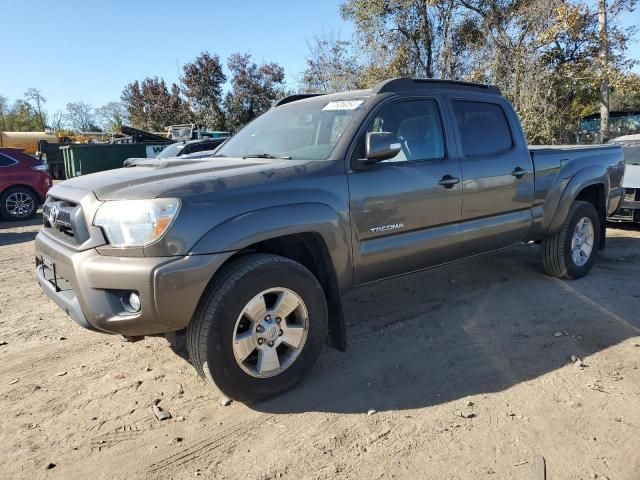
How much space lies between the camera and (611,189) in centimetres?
554

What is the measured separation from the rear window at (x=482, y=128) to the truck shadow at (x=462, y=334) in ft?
4.68

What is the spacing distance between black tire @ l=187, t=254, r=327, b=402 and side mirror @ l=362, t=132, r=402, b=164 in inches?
35.1

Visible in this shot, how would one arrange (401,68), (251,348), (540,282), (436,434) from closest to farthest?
(436,434), (251,348), (540,282), (401,68)

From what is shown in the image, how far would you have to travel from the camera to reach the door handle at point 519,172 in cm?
440

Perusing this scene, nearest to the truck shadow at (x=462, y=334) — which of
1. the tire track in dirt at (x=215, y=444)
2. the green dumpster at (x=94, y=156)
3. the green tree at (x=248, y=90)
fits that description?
the tire track in dirt at (x=215, y=444)

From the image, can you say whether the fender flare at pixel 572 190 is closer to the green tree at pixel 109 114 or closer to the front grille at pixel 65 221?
the front grille at pixel 65 221

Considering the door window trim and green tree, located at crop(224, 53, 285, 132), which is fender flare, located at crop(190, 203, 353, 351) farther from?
green tree, located at crop(224, 53, 285, 132)

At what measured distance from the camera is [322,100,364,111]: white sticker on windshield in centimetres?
359

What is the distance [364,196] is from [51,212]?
2.10 meters

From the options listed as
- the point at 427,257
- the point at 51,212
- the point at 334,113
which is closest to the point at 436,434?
A: the point at 427,257

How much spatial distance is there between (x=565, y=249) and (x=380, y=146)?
9.59 ft

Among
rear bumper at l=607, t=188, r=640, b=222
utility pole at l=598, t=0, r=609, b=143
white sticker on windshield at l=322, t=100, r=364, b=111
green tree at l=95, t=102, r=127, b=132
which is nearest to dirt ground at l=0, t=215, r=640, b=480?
white sticker on windshield at l=322, t=100, r=364, b=111

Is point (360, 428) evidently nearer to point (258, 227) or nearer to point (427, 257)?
point (258, 227)

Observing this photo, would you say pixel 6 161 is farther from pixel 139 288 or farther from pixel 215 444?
pixel 215 444
